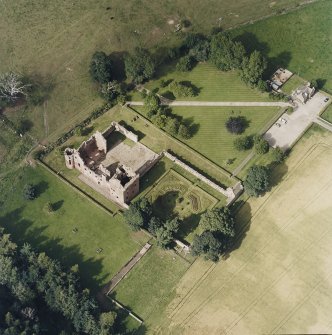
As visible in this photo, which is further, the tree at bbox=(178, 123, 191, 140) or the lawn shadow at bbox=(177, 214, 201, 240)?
the tree at bbox=(178, 123, 191, 140)

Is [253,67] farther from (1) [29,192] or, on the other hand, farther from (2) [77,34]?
(1) [29,192]

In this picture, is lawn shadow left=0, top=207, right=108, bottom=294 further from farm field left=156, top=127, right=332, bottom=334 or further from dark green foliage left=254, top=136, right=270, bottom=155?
dark green foliage left=254, top=136, right=270, bottom=155

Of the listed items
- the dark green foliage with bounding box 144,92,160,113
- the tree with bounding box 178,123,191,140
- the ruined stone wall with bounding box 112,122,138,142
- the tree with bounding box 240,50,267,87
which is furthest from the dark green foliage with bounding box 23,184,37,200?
the tree with bounding box 240,50,267,87

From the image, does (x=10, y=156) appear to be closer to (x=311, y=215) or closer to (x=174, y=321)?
(x=174, y=321)

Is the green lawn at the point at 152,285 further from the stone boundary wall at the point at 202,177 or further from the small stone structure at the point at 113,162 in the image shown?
the stone boundary wall at the point at 202,177

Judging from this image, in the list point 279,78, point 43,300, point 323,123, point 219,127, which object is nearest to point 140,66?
point 219,127

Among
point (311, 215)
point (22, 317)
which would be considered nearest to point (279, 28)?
point (311, 215)
